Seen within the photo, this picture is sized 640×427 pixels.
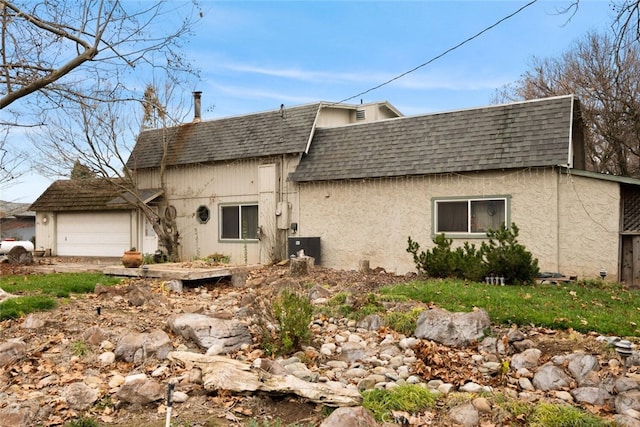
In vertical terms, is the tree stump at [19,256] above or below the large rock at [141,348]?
above

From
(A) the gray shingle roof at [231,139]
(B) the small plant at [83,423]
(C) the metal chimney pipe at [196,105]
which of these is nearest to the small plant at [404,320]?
(B) the small plant at [83,423]

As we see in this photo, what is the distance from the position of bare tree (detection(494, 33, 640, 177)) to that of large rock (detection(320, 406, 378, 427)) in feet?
72.8

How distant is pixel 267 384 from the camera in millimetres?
5777

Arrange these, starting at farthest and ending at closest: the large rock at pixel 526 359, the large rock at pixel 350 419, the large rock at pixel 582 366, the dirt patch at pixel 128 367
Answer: the large rock at pixel 526 359 < the large rock at pixel 582 366 < the dirt patch at pixel 128 367 < the large rock at pixel 350 419

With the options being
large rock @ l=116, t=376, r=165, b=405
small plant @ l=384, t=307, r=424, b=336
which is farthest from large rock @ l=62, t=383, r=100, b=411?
small plant @ l=384, t=307, r=424, b=336

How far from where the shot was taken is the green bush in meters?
11.8

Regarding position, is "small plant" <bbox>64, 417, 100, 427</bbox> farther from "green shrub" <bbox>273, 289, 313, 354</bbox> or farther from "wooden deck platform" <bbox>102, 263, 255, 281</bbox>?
"wooden deck platform" <bbox>102, 263, 255, 281</bbox>

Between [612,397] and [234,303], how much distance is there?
677cm

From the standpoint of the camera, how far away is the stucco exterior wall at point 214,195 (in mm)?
17906

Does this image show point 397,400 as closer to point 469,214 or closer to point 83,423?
point 83,423

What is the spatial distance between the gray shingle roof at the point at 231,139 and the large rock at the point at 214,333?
1028cm

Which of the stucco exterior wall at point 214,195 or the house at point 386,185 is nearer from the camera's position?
the house at point 386,185

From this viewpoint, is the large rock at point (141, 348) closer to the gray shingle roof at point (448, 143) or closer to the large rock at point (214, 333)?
the large rock at point (214, 333)

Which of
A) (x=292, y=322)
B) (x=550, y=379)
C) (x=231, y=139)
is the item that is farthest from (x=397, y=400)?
(x=231, y=139)
